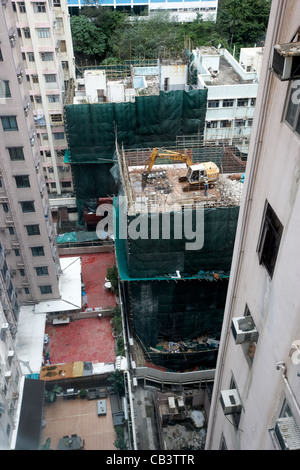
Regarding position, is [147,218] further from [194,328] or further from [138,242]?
[194,328]

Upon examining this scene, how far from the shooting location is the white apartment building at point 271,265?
6.59 m

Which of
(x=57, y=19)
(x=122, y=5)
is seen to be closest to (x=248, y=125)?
(x=57, y=19)

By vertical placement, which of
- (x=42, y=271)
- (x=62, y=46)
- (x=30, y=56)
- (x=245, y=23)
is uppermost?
(x=245, y=23)

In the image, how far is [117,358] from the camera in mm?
26969

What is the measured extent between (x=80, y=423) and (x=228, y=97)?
31243 mm

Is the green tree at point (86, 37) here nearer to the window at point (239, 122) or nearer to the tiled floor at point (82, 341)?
the window at point (239, 122)

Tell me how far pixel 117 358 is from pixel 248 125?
2728 centimetres

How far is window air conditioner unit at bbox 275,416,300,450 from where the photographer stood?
6.59m

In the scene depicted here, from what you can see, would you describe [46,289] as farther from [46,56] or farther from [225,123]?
[225,123]

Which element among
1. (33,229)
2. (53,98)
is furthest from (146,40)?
(33,229)

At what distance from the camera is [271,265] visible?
7832 millimetres

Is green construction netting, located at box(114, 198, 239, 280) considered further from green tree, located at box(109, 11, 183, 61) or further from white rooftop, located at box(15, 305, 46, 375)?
green tree, located at box(109, 11, 183, 61)

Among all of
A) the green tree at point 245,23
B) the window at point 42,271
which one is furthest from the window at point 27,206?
the green tree at point 245,23

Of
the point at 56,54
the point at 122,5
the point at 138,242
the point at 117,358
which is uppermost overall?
the point at 122,5
